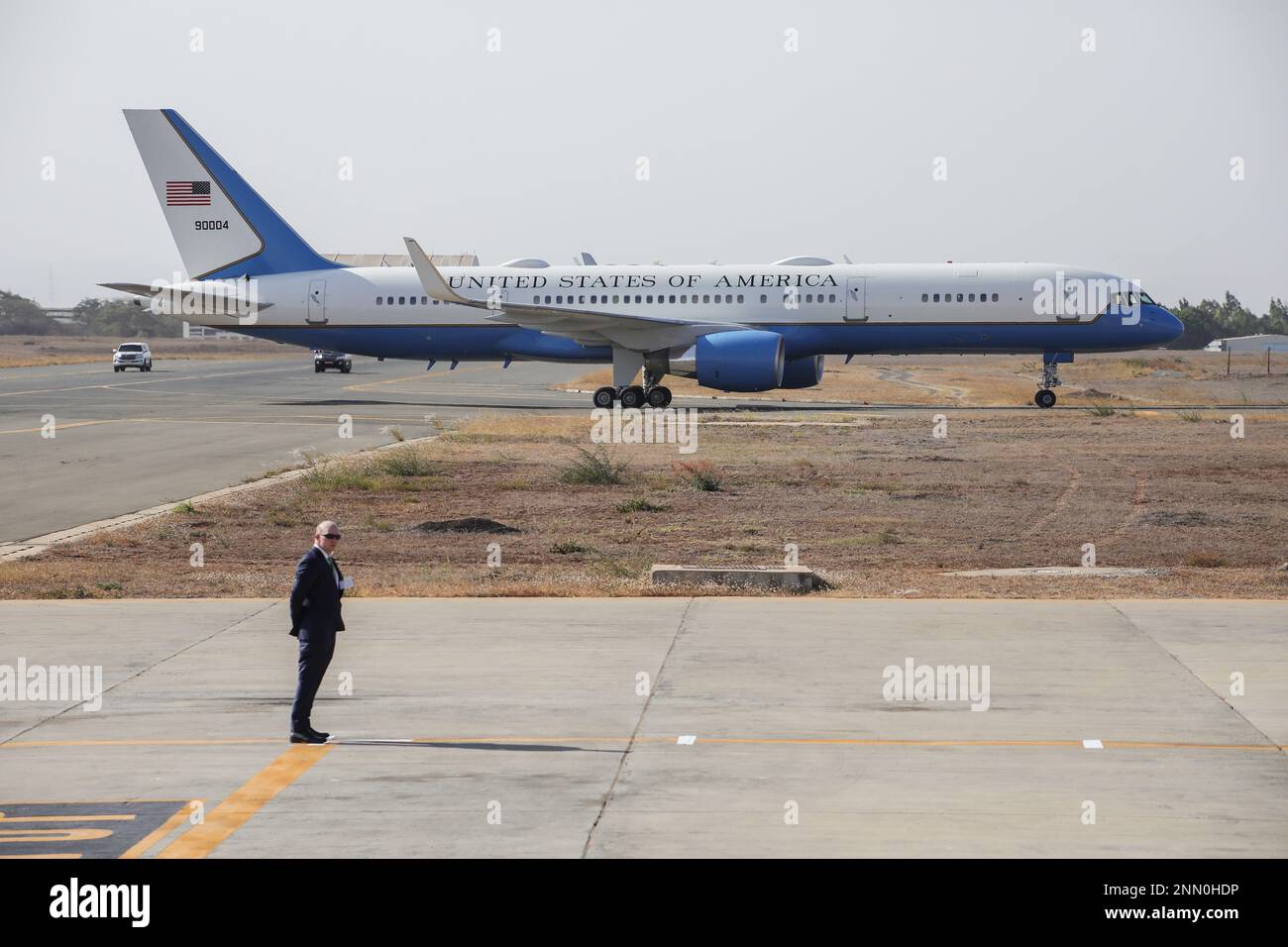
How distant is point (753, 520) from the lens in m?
23.6

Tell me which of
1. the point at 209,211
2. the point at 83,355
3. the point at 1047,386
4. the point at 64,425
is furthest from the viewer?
the point at 83,355

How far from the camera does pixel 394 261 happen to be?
10712cm

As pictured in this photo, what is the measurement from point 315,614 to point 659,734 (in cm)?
256

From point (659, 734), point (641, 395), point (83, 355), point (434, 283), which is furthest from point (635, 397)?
point (83, 355)

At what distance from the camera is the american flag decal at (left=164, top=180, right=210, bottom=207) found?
48.9 metres

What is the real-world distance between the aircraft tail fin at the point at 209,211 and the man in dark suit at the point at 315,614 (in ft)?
127

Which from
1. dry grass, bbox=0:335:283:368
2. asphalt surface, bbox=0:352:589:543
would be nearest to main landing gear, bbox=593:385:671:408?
asphalt surface, bbox=0:352:589:543

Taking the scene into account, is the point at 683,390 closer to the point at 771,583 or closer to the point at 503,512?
the point at 503,512

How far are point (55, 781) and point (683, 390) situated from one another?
166ft

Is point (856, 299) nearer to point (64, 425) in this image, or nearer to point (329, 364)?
point (64, 425)

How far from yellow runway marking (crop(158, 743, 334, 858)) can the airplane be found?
32.1m

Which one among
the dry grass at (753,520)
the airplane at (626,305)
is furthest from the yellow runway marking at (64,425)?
the dry grass at (753,520)

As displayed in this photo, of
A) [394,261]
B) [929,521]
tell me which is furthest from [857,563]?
[394,261]

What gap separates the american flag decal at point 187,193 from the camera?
48.9 meters
